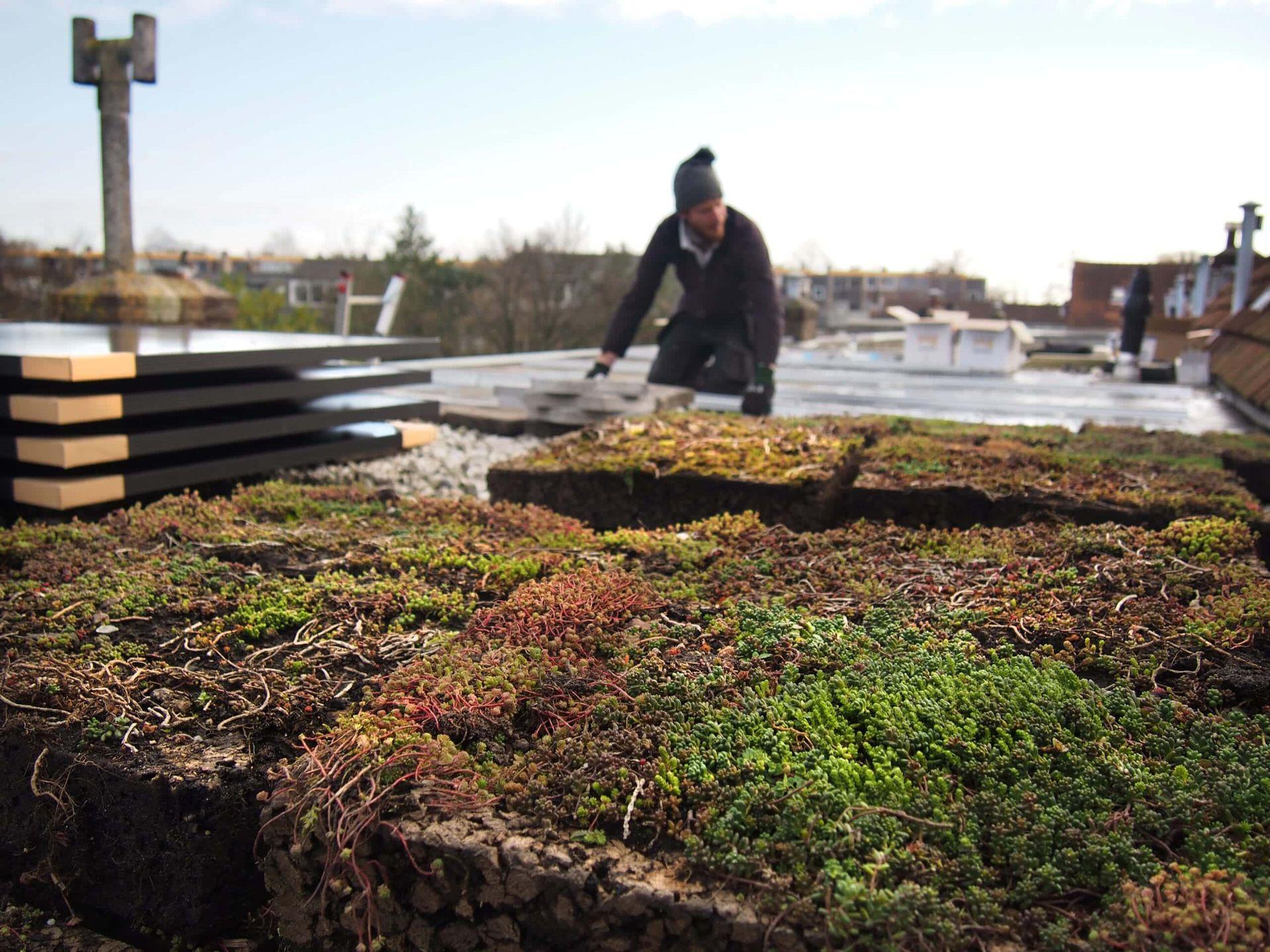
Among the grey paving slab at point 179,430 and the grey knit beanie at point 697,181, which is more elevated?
the grey knit beanie at point 697,181

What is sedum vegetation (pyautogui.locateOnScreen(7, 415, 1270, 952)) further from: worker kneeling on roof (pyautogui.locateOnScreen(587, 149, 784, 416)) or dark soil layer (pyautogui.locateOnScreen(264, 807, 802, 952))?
worker kneeling on roof (pyautogui.locateOnScreen(587, 149, 784, 416))

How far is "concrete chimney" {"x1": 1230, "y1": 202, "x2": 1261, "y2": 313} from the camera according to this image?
12289mm

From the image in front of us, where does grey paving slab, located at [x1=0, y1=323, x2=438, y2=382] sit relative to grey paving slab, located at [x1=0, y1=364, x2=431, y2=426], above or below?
above

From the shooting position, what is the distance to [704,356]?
8891 millimetres

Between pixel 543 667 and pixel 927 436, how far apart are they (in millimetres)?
4018

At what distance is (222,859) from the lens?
218cm

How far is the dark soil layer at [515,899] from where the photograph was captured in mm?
1701

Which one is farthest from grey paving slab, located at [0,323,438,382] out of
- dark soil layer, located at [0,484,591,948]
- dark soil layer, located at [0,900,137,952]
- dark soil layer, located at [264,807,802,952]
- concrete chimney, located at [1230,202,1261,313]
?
concrete chimney, located at [1230,202,1261,313]

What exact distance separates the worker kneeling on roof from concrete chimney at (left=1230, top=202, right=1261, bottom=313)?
23.8ft

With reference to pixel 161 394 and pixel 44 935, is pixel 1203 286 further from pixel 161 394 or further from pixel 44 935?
pixel 44 935

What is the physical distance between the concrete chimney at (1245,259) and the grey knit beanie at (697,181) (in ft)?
26.0

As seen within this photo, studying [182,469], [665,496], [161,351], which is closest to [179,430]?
[182,469]

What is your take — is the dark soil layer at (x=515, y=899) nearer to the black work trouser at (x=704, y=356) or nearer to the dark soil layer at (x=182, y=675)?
the dark soil layer at (x=182, y=675)

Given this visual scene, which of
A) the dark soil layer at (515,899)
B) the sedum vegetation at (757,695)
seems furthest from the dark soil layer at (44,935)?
the dark soil layer at (515,899)
